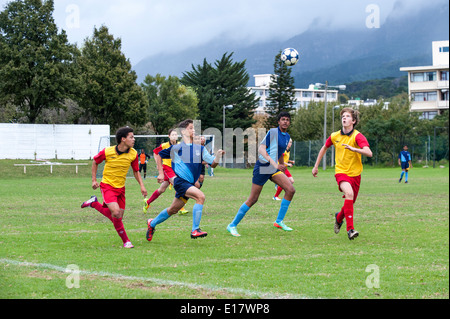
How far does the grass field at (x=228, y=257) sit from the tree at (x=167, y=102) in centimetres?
5281

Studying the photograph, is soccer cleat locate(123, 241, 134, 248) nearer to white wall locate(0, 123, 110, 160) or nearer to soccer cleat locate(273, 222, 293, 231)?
soccer cleat locate(273, 222, 293, 231)

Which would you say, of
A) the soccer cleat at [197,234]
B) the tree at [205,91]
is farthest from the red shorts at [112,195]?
the tree at [205,91]

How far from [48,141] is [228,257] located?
40585mm

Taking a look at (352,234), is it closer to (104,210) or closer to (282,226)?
(282,226)

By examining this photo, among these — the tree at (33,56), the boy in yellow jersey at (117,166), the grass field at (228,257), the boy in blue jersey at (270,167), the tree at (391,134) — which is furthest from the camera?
the tree at (391,134)

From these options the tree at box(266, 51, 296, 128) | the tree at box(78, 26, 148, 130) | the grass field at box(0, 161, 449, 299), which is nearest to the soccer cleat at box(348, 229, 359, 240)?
the grass field at box(0, 161, 449, 299)

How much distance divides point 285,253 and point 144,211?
6906 millimetres

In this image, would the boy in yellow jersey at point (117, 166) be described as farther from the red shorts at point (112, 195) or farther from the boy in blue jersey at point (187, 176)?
the boy in blue jersey at point (187, 176)

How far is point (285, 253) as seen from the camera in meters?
8.69

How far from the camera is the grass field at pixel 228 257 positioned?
6.16 meters

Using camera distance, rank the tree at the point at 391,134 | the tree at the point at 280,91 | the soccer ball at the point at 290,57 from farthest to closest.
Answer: the tree at the point at 280,91 < the tree at the point at 391,134 < the soccer ball at the point at 290,57

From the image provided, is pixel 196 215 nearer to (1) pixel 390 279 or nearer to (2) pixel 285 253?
(2) pixel 285 253

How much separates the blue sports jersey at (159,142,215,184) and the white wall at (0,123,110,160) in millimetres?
37976
